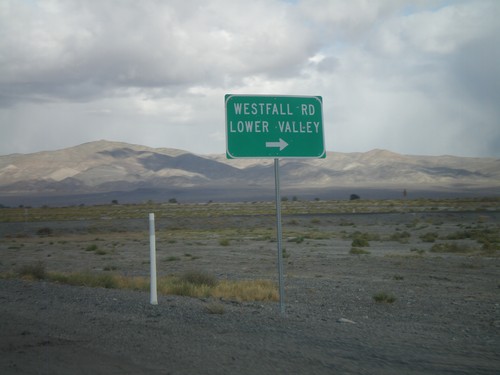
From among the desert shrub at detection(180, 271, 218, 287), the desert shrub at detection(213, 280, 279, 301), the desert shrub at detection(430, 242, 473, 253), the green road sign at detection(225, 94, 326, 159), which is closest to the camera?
the green road sign at detection(225, 94, 326, 159)

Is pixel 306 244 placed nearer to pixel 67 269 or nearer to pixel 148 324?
pixel 67 269

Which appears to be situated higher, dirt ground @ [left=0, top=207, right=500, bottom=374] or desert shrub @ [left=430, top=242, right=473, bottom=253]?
dirt ground @ [left=0, top=207, right=500, bottom=374]

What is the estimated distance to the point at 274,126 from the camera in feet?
38.8

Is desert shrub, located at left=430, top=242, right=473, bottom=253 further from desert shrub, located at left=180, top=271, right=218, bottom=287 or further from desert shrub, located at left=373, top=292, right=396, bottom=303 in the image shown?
desert shrub, located at left=373, top=292, right=396, bottom=303

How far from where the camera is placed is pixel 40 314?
11.5 meters

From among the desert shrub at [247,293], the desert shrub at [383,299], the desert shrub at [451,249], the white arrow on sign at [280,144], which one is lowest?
the desert shrub at [451,249]

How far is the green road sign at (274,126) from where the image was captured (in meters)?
11.6

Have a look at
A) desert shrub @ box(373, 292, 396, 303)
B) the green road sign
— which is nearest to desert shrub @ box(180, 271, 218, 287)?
desert shrub @ box(373, 292, 396, 303)

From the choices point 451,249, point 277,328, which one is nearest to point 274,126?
point 277,328

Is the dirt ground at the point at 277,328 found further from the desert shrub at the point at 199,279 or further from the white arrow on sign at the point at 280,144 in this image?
the white arrow on sign at the point at 280,144

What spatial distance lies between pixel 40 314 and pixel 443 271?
15.9 meters

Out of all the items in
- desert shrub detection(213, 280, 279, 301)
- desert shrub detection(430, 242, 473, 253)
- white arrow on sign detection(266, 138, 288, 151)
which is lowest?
desert shrub detection(430, 242, 473, 253)

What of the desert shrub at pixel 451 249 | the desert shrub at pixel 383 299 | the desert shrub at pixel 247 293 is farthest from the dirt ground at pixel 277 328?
the desert shrub at pixel 451 249

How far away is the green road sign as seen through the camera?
458 inches
